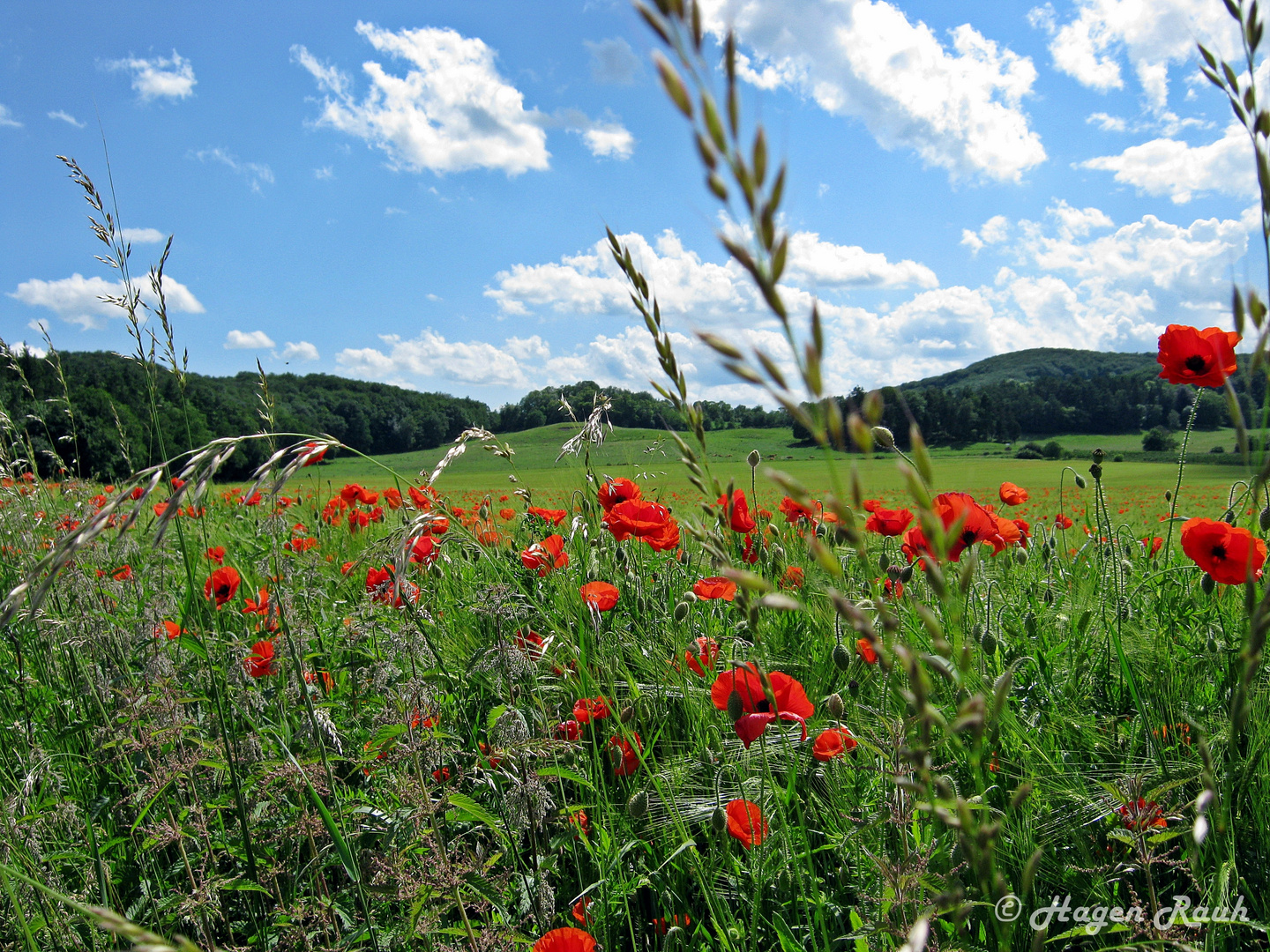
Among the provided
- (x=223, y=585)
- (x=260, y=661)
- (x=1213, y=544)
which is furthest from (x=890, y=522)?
(x=223, y=585)

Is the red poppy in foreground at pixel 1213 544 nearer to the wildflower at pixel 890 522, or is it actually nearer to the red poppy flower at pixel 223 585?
the wildflower at pixel 890 522

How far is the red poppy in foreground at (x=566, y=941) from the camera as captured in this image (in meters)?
1.11

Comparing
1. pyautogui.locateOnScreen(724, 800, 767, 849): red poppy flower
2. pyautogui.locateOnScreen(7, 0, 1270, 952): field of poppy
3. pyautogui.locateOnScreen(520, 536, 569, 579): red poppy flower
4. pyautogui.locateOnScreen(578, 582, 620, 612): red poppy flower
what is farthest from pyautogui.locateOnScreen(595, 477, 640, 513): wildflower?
pyautogui.locateOnScreen(724, 800, 767, 849): red poppy flower

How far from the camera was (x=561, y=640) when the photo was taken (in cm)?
181

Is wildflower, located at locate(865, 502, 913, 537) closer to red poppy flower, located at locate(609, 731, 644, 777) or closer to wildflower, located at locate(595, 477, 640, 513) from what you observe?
wildflower, located at locate(595, 477, 640, 513)

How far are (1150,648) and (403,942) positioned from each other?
6.46 ft

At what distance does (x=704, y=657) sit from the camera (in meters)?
1.72

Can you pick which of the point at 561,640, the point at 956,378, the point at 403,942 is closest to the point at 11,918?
the point at 403,942

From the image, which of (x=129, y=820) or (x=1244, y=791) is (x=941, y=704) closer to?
(x=1244, y=791)

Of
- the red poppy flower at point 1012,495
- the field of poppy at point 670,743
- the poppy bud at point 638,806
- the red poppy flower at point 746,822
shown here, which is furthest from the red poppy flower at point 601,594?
the red poppy flower at point 1012,495

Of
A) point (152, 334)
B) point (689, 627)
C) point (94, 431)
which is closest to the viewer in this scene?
point (152, 334)

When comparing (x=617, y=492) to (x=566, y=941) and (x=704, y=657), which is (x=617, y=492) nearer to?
(x=704, y=657)

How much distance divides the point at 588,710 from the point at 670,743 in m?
0.22

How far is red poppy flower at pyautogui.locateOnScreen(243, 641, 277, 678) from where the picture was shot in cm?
197
